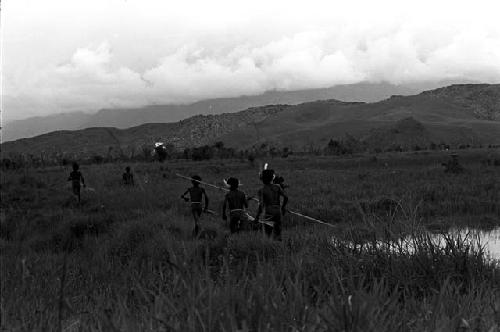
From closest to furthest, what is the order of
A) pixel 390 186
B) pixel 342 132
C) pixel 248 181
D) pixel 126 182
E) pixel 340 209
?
pixel 340 209, pixel 390 186, pixel 126 182, pixel 248 181, pixel 342 132

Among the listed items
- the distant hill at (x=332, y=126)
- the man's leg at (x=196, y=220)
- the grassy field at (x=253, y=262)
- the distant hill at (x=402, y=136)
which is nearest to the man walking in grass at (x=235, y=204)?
the grassy field at (x=253, y=262)

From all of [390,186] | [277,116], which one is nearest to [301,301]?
[390,186]

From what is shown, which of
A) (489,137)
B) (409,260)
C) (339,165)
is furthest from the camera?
(489,137)

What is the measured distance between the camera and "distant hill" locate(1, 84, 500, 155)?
93875 mm

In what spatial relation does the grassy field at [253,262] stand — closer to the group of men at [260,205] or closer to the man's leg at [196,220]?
the man's leg at [196,220]

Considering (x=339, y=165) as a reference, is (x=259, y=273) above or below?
above

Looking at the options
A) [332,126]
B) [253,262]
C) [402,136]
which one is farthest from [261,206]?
[332,126]

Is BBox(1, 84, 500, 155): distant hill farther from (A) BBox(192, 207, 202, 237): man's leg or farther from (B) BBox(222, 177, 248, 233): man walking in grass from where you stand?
(B) BBox(222, 177, 248, 233): man walking in grass

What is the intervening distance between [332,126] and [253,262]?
11373 centimetres

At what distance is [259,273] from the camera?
10.1ft

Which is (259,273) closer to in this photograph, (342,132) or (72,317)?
(72,317)

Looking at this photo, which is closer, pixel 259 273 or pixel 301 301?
pixel 301 301

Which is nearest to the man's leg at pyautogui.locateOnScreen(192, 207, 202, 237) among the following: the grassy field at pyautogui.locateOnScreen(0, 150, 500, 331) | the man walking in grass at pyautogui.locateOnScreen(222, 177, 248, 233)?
the grassy field at pyautogui.locateOnScreen(0, 150, 500, 331)

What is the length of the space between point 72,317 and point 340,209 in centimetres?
1378
